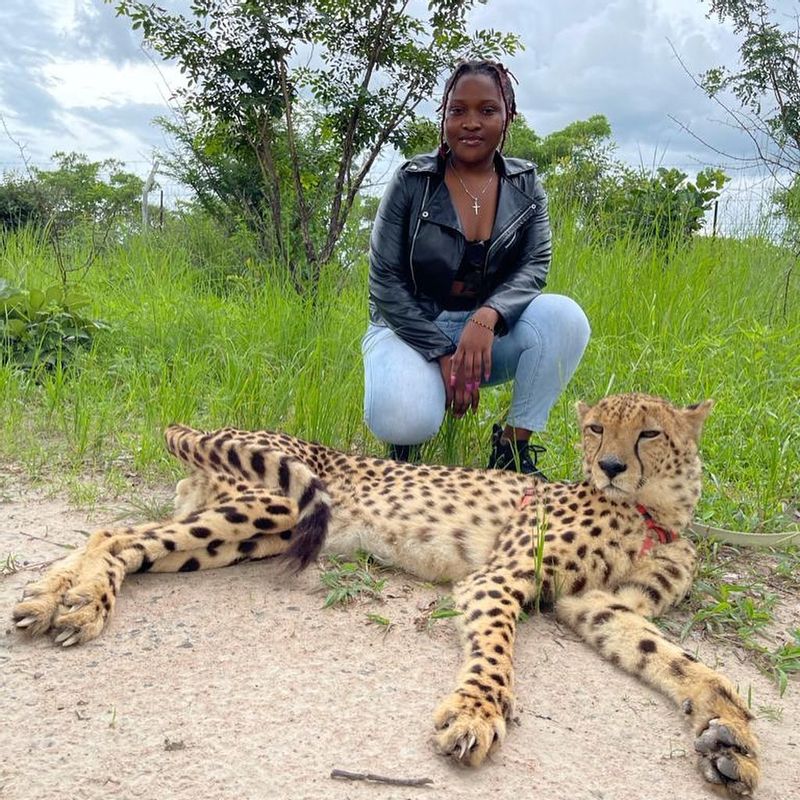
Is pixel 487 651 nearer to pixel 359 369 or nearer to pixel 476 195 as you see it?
pixel 476 195

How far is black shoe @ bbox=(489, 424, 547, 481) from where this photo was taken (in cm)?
306

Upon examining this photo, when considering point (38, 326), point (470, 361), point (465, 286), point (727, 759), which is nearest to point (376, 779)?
point (727, 759)

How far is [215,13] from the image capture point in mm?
5242

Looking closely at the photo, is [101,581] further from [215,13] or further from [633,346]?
[215,13]

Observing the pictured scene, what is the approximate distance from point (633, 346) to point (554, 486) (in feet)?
5.99

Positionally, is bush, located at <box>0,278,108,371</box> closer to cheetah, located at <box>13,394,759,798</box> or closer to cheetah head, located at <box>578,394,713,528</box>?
cheetah, located at <box>13,394,759,798</box>

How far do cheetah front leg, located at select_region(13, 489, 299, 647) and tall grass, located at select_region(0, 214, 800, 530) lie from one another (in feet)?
2.83

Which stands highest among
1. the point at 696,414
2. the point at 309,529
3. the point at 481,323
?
the point at 481,323

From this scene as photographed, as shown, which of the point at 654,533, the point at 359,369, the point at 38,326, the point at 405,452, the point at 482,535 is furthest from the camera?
the point at 38,326

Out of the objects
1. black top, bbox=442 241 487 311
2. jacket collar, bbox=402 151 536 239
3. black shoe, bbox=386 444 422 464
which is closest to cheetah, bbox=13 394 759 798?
black shoe, bbox=386 444 422 464

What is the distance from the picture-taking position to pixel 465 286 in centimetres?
311

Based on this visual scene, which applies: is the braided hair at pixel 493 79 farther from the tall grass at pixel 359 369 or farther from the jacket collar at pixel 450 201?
the tall grass at pixel 359 369

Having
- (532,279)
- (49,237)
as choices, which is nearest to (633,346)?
(532,279)

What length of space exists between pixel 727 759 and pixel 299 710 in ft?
2.87
